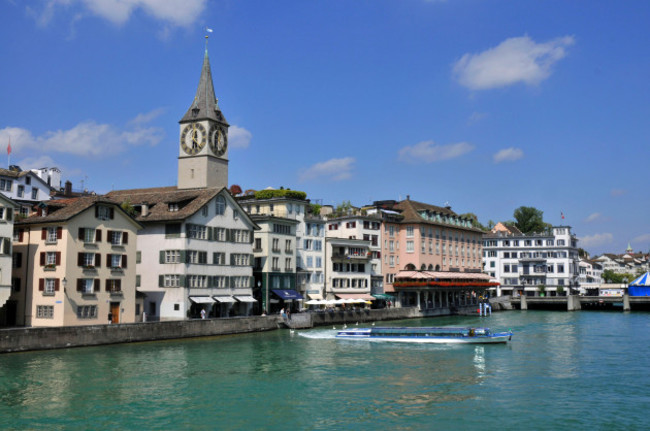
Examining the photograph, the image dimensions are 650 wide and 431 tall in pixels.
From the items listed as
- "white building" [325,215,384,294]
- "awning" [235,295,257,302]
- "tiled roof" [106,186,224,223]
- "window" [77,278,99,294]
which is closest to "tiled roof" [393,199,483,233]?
"white building" [325,215,384,294]

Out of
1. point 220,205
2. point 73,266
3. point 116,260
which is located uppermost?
point 220,205

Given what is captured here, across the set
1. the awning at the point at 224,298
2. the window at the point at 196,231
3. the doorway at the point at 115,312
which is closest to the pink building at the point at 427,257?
the awning at the point at 224,298

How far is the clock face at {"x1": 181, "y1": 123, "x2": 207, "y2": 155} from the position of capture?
88688 mm

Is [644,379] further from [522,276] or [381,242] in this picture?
[522,276]

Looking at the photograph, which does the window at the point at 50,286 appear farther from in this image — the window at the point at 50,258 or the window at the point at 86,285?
the window at the point at 86,285

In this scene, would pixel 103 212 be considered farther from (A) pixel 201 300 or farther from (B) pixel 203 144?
(B) pixel 203 144

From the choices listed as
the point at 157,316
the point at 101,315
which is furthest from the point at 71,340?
the point at 157,316

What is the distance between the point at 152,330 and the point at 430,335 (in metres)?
27.2

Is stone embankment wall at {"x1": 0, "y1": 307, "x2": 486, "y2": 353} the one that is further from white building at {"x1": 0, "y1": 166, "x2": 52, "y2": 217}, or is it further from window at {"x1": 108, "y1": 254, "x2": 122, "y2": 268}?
white building at {"x1": 0, "y1": 166, "x2": 52, "y2": 217}

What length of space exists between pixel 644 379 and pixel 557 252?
11565cm

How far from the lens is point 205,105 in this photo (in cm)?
8894

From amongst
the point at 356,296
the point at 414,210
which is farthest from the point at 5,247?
the point at 414,210

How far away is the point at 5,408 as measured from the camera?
33.8 metres

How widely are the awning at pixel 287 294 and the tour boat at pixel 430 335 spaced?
15326 mm
